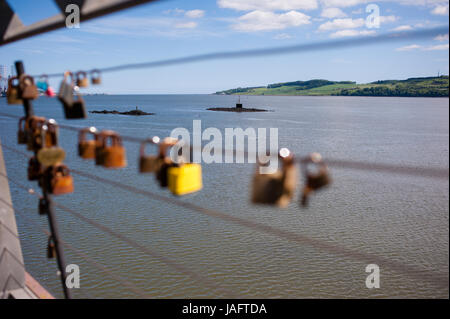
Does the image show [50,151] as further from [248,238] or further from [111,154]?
[248,238]

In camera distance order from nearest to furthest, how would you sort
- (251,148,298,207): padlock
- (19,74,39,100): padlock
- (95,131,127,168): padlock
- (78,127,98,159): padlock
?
(251,148,298,207): padlock < (95,131,127,168): padlock < (78,127,98,159): padlock < (19,74,39,100): padlock

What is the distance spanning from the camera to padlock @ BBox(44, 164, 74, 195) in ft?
13.0

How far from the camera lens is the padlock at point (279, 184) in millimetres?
2062

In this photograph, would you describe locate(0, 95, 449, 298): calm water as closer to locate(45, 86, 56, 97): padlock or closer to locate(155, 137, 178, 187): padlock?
locate(45, 86, 56, 97): padlock

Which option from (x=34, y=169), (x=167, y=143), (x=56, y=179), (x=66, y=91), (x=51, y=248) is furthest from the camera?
(x=51, y=248)

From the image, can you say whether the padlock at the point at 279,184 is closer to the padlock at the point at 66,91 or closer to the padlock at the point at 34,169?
the padlock at the point at 66,91

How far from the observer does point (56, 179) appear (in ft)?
13.0

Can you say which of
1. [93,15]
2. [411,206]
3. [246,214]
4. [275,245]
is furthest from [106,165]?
[411,206]

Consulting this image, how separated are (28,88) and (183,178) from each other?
92.7 inches

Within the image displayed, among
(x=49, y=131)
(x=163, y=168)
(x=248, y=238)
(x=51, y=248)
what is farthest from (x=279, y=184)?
(x=248, y=238)

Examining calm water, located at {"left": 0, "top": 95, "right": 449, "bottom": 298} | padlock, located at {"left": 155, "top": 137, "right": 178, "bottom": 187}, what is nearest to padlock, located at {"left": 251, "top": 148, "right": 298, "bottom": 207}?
padlock, located at {"left": 155, "top": 137, "right": 178, "bottom": 187}

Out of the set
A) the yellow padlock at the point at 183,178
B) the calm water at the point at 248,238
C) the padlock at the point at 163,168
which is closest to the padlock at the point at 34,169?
the padlock at the point at 163,168

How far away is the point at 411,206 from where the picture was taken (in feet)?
126

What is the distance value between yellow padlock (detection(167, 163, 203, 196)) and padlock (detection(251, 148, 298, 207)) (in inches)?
22.4
